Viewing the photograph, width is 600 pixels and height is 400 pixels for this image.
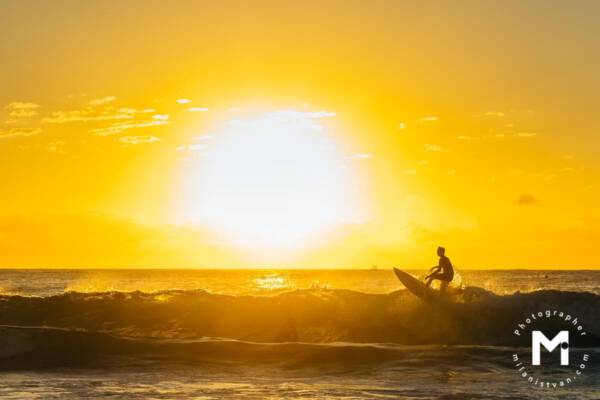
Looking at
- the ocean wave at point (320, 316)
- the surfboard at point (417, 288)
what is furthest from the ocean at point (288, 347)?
the surfboard at point (417, 288)

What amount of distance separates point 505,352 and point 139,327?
1690 cm

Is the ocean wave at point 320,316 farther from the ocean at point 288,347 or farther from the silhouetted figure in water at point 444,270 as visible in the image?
the silhouetted figure in water at point 444,270

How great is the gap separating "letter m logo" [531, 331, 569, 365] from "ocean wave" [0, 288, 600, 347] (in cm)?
102

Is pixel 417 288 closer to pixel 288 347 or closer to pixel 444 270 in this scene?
pixel 444 270

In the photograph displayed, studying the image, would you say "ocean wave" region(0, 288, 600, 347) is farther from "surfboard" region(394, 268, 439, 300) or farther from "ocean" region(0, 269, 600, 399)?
"surfboard" region(394, 268, 439, 300)

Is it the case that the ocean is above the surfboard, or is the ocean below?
below

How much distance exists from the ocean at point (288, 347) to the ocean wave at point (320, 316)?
6cm

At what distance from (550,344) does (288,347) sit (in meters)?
9.40

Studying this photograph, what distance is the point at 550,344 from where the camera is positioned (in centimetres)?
2555

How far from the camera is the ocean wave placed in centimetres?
2989

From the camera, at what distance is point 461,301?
101ft

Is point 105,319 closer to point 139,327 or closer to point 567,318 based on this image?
point 139,327

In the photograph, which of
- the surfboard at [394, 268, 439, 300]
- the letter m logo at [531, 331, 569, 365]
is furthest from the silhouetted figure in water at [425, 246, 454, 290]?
the letter m logo at [531, 331, 569, 365]

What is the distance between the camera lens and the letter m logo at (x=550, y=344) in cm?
2192
